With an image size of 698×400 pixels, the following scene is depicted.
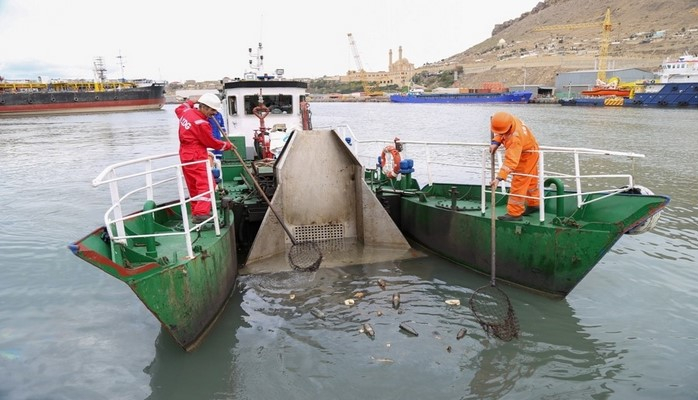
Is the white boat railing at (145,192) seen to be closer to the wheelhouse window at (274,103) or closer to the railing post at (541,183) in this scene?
the wheelhouse window at (274,103)

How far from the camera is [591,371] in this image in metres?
5.32

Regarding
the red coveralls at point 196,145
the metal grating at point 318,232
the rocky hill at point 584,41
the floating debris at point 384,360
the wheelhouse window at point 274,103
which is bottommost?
the floating debris at point 384,360

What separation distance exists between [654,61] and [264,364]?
10560 cm

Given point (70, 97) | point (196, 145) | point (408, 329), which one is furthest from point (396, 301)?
point (70, 97)

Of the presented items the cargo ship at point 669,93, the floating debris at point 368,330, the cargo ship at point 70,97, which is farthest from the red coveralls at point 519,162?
the cargo ship at point 70,97

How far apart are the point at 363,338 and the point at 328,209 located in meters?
3.49

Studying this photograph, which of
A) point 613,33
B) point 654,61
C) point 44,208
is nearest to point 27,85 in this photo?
point 44,208

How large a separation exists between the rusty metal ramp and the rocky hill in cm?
9423

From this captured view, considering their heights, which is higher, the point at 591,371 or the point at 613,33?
the point at 613,33

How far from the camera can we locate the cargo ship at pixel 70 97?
61.4m

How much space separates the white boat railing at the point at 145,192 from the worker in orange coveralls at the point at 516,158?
3.80 m

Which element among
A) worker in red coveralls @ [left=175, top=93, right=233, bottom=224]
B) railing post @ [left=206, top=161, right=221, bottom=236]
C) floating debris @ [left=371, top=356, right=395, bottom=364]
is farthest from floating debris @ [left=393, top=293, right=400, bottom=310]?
worker in red coveralls @ [left=175, top=93, right=233, bottom=224]

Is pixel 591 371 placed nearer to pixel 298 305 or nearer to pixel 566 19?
pixel 298 305

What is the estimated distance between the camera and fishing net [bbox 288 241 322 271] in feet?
26.0
